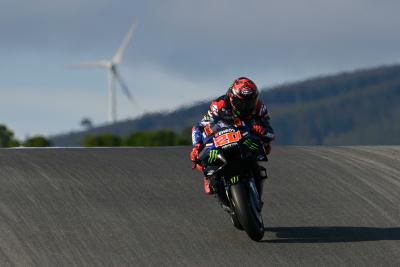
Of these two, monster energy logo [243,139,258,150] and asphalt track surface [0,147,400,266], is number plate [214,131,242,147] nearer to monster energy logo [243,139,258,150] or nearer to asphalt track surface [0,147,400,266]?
monster energy logo [243,139,258,150]

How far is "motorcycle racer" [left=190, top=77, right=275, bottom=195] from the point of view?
39.6ft

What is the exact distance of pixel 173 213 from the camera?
13422mm

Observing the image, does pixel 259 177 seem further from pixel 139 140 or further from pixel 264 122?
pixel 139 140

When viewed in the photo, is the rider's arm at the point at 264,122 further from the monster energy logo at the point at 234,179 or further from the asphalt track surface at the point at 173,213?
the asphalt track surface at the point at 173,213

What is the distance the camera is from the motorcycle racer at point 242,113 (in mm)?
12062

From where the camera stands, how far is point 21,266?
409 inches

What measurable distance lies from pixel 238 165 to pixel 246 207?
53cm

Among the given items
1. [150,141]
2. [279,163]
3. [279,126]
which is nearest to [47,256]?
[279,163]

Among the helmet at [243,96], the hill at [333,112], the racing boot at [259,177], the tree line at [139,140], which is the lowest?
the hill at [333,112]

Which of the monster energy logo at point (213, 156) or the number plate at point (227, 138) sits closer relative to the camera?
the number plate at point (227, 138)

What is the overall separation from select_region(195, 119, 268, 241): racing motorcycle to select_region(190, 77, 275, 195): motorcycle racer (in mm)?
110

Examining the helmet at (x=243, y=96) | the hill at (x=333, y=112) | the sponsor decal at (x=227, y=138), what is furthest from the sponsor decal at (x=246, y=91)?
the hill at (x=333, y=112)

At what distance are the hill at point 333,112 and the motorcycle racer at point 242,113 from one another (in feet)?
539

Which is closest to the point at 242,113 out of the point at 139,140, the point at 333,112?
the point at 139,140
